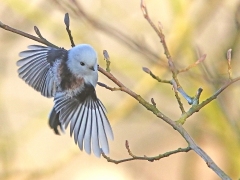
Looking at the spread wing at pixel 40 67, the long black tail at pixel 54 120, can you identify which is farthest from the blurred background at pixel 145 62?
the long black tail at pixel 54 120

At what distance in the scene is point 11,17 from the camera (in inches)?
115

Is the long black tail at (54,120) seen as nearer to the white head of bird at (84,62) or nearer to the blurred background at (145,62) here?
the white head of bird at (84,62)

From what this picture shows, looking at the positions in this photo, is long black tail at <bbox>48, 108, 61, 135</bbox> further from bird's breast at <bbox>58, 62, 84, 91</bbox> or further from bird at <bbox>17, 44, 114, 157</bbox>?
bird's breast at <bbox>58, 62, 84, 91</bbox>

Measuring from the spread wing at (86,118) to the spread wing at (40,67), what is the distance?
12 cm

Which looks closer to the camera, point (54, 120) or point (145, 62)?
point (54, 120)

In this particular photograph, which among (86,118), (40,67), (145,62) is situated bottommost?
(86,118)

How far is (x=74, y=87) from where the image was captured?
1996 mm

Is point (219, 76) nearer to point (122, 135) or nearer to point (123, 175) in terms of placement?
point (122, 135)

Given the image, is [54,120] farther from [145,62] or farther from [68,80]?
[145,62]

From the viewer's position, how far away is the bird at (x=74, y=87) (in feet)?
5.96

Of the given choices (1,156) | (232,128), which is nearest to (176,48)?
(232,128)

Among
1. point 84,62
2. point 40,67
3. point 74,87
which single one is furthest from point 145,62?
point 84,62

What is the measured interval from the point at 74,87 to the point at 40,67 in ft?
0.88

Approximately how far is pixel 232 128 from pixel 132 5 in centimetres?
143
